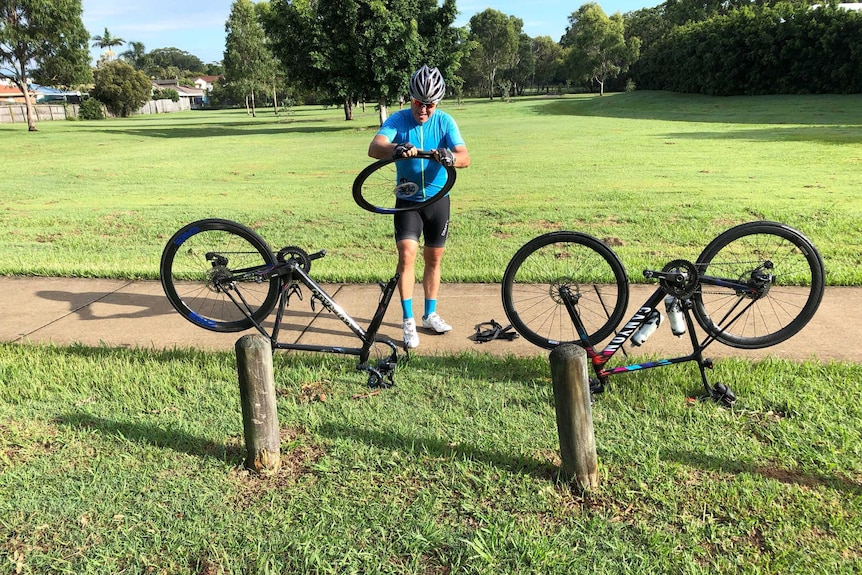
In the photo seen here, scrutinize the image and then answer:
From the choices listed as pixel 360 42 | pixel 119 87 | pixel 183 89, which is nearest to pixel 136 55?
pixel 183 89

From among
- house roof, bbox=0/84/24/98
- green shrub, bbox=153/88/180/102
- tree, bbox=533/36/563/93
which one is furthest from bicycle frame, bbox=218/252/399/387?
tree, bbox=533/36/563/93

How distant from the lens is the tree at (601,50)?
6988cm

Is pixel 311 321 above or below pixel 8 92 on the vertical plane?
below

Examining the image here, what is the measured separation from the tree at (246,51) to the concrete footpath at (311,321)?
4821 centimetres

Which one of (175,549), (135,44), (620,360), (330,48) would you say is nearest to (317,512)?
(175,549)

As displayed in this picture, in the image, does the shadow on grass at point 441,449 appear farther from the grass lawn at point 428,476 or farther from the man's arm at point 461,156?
the man's arm at point 461,156

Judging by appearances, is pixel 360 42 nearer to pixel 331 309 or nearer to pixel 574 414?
pixel 331 309

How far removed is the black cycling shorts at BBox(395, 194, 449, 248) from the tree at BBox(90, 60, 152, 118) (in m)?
73.1

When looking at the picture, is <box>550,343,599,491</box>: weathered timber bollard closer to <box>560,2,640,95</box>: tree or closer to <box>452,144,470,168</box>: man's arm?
<box>452,144,470,168</box>: man's arm

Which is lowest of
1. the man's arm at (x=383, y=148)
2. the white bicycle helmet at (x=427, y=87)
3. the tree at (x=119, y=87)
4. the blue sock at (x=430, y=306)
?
the blue sock at (x=430, y=306)

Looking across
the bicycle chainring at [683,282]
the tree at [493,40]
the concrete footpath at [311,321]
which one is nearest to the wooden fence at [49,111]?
the tree at [493,40]

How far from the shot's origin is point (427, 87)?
4109mm

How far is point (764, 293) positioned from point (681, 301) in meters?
0.49

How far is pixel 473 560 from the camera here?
95.4 inches
